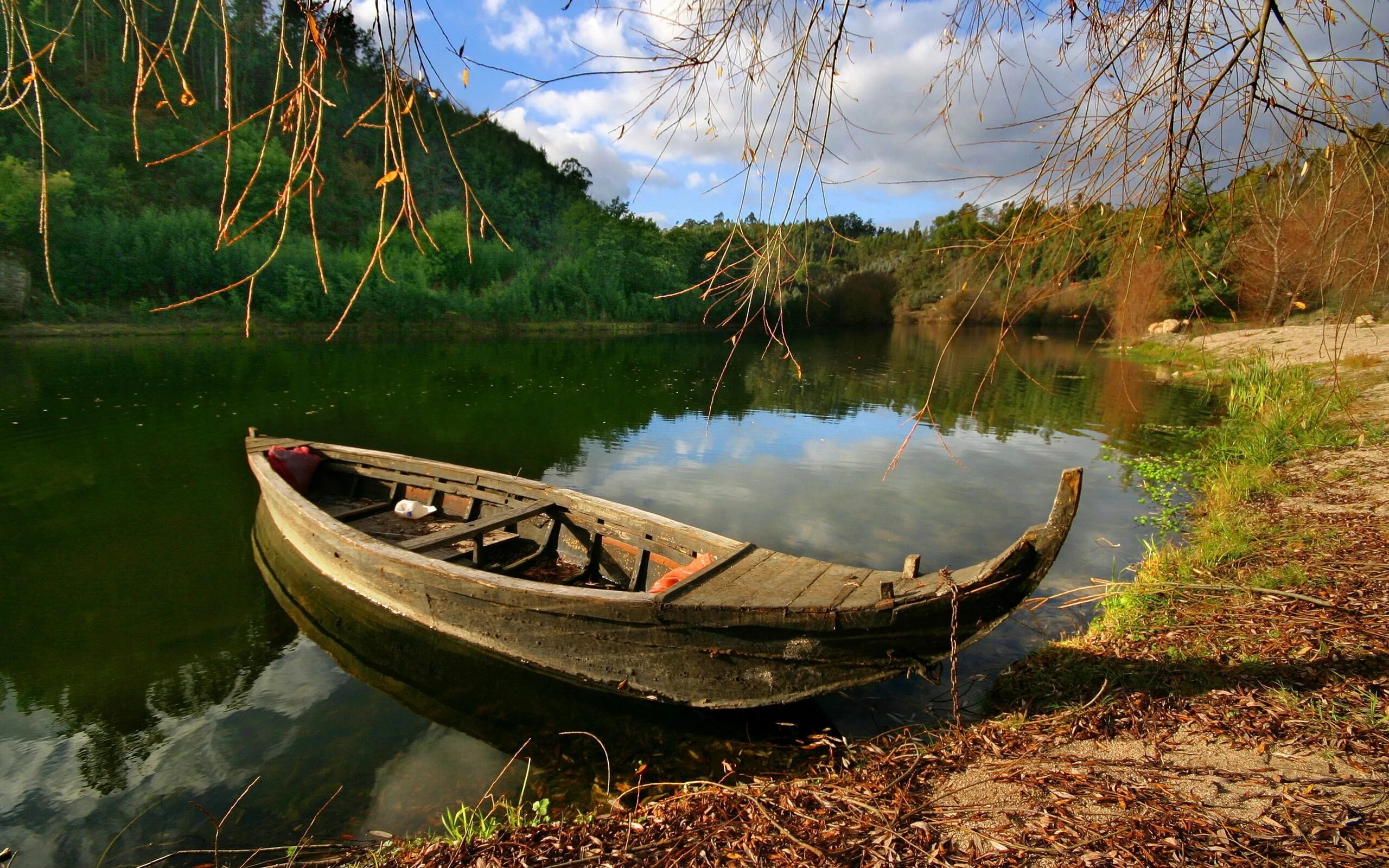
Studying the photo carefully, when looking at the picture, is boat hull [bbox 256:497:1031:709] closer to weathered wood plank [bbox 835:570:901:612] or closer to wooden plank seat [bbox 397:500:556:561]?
weathered wood plank [bbox 835:570:901:612]

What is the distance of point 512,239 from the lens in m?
48.0

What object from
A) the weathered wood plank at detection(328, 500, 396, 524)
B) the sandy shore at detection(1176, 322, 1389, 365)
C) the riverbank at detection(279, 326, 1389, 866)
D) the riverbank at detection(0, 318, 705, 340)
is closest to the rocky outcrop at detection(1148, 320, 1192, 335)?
the sandy shore at detection(1176, 322, 1389, 365)

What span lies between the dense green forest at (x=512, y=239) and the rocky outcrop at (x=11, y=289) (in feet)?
2.42

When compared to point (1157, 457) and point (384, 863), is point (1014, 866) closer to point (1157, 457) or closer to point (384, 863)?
point (384, 863)

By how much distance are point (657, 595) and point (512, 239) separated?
158 ft

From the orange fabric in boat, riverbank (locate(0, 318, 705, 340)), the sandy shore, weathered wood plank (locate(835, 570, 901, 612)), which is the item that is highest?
the sandy shore

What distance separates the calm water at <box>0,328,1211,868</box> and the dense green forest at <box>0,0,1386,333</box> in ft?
2.43

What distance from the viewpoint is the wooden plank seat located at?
4887 mm

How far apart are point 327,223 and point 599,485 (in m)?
38.8

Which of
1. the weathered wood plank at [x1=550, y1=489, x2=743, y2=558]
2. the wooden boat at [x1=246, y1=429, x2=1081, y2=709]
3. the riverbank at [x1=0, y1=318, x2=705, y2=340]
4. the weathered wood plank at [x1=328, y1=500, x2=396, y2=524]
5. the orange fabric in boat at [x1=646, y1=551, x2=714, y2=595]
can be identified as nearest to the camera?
the wooden boat at [x1=246, y1=429, x2=1081, y2=709]

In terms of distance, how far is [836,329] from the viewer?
52094mm

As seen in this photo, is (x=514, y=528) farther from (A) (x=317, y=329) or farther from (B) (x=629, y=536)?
(A) (x=317, y=329)

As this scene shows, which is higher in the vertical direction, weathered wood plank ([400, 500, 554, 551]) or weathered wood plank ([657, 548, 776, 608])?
weathered wood plank ([657, 548, 776, 608])

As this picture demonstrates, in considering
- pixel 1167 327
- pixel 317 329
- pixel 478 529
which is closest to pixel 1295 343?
pixel 1167 327
